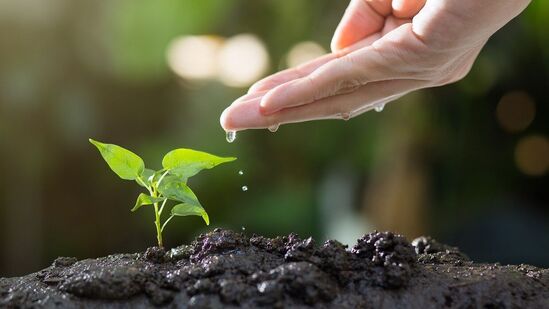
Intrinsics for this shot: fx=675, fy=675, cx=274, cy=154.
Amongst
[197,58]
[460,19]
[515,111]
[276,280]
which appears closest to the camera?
[276,280]

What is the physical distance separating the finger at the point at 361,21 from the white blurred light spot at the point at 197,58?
204 cm

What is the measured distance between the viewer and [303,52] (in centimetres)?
346

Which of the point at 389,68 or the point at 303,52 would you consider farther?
the point at 303,52

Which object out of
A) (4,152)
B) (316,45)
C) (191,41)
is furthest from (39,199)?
(316,45)

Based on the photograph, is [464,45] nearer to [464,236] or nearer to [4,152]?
[464,236]

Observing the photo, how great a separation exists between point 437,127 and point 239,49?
42.4 inches

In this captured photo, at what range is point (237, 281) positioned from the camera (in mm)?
811

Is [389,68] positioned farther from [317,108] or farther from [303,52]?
[303,52]

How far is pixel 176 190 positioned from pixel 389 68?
364mm

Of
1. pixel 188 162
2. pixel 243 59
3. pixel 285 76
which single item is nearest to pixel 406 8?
pixel 285 76

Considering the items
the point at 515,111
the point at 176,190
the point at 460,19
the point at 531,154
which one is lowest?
the point at 531,154

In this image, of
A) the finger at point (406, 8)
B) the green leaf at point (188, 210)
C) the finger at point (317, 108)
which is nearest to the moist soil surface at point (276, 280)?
the green leaf at point (188, 210)

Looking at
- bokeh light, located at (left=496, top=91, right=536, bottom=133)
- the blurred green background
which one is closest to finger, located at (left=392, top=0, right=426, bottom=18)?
the blurred green background

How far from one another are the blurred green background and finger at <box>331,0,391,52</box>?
1.77 meters
